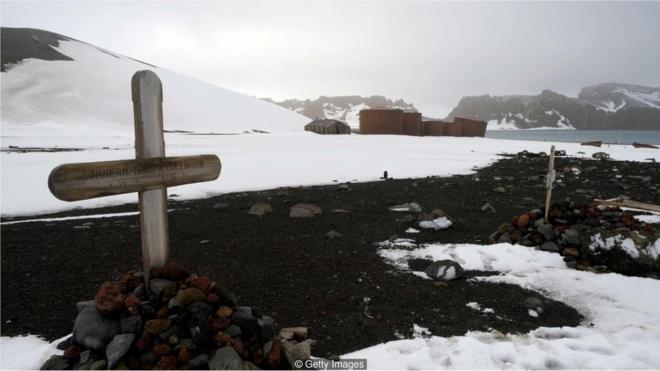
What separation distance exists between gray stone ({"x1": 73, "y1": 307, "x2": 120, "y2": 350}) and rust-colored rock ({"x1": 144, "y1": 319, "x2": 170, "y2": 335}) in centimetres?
30

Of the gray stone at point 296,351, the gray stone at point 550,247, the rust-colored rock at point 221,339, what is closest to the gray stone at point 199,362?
the rust-colored rock at point 221,339

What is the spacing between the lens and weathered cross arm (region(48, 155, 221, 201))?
9.82 feet

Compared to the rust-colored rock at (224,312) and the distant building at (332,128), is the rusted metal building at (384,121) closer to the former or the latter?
the distant building at (332,128)

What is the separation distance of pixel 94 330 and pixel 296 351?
1754 mm

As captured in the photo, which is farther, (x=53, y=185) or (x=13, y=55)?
(x=13, y=55)

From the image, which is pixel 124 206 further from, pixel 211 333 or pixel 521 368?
pixel 521 368

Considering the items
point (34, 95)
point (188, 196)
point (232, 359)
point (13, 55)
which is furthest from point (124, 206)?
point (13, 55)

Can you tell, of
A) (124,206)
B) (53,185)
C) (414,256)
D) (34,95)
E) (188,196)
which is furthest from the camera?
(34,95)

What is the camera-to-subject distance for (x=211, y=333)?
3197mm

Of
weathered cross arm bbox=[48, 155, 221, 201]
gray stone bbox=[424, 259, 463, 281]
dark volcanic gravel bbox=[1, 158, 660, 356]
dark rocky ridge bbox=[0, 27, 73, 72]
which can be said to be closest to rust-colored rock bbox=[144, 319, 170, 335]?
weathered cross arm bbox=[48, 155, 221, 201]

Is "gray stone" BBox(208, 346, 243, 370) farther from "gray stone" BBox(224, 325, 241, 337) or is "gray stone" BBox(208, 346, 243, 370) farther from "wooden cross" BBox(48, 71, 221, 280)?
"wooden cross" BBox(48, 71, 221, 280)

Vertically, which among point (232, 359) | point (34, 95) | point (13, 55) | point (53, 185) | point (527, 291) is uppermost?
point (13, 55)

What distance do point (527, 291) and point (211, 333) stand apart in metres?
4.13

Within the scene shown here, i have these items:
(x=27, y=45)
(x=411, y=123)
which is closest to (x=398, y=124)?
(x=411, y=123)
